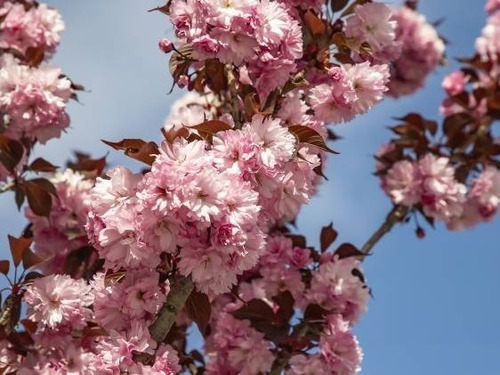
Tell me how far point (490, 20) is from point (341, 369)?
4608 millimetres

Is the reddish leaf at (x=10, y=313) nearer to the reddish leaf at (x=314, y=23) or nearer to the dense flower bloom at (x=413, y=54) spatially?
the reddish leaf at (x=314, y=23)

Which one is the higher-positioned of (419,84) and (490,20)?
(490,20)

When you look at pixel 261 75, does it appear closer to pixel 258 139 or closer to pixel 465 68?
pixel 258 139

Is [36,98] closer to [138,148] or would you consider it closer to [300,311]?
[138,148]

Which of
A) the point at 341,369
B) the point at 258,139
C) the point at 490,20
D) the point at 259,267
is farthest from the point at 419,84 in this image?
the point at 258,139

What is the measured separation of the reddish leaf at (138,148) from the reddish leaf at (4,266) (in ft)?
3.38

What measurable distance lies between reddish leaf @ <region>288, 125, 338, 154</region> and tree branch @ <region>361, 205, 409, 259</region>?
1.72 m

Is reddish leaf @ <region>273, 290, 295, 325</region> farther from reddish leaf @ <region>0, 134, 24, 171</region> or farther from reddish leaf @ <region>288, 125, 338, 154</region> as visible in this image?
reddish leaf @ <region>0, 134, 24, 171</region>

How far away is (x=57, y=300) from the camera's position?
3.19 m

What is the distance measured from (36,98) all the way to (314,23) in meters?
1.51

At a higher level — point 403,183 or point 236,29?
point 403,183

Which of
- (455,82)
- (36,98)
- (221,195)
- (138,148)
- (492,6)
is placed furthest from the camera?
(492,6)

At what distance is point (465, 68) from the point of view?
613cm

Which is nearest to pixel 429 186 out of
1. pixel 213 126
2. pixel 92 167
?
pixel 92 167
